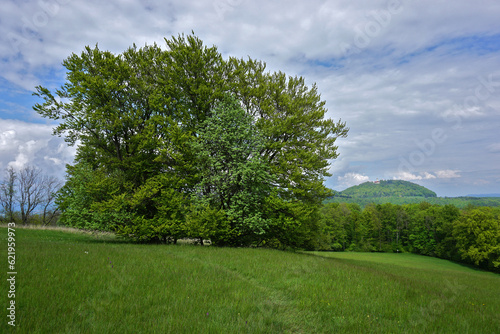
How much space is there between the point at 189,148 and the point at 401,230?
96.6 meters

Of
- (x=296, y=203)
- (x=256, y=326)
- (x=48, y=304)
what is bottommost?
(x=256, y=326)

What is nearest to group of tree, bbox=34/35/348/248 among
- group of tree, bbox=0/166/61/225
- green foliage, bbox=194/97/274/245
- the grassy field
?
green foliage, bbox=194/97/274/245

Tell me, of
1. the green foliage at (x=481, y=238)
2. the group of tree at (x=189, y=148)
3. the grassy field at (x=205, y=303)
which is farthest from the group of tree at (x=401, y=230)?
the grassy field at (x=205, y=303)

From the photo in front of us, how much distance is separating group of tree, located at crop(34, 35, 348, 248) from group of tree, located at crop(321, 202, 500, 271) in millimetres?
46826

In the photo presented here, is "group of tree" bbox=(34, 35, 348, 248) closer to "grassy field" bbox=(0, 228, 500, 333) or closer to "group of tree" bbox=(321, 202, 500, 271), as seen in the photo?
"grassy field" bbox=(0, 228, 500, 333)

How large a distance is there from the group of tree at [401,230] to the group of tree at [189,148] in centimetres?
4683

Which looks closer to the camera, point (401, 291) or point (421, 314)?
point (421, 314)

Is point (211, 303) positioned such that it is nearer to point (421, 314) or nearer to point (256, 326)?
point (256, 326)

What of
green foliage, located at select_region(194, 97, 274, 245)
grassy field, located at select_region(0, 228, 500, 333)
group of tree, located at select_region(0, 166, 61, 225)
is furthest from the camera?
group of tree, located at select_region(0, 166, 61, 225)

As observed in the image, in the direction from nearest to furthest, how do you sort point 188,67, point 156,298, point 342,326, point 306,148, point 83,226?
1. point 342,326
2. point 156,298
3. point 83,226
4. point 188,67
5. point 306,148

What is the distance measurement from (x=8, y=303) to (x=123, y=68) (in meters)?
20.2

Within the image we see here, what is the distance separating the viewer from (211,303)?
19.1ft

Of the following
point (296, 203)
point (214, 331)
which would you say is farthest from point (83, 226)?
point (214, 331)

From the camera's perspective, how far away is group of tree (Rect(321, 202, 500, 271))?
62.7 metres
